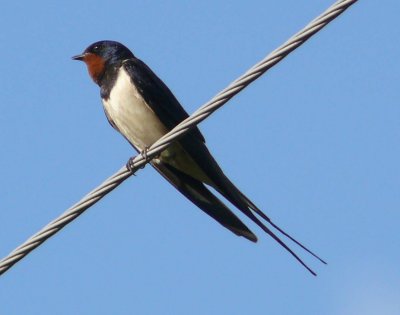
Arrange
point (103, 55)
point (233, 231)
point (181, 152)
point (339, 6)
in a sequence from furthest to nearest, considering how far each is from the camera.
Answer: point (103, 55)
point (181, 152)
point (233, 231)
point (339, 6)

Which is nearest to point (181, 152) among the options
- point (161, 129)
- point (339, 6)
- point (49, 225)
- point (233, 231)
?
point (161, 129)

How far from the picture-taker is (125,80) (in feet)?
17.8

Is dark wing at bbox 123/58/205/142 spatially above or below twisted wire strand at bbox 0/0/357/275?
above

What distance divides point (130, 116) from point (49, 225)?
1.71 meters

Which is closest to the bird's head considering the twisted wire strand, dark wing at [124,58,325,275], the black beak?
the black beak

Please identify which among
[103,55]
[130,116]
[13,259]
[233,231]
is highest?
[103,55]

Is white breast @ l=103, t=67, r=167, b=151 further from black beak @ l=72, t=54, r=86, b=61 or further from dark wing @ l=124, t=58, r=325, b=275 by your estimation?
black beak @ l=72, t=54, r=86, b=61

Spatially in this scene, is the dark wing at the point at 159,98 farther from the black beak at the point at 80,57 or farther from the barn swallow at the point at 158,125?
the black beak at the point at 80,57

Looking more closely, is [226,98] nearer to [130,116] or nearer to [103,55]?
[130,116]

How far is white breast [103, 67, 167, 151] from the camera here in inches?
211

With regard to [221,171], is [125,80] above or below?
above

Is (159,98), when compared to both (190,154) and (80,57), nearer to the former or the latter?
(190,154)

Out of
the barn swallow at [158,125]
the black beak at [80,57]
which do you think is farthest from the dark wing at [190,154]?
the black beak at [80,57]

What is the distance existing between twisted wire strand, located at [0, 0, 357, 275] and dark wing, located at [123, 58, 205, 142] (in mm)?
1251
